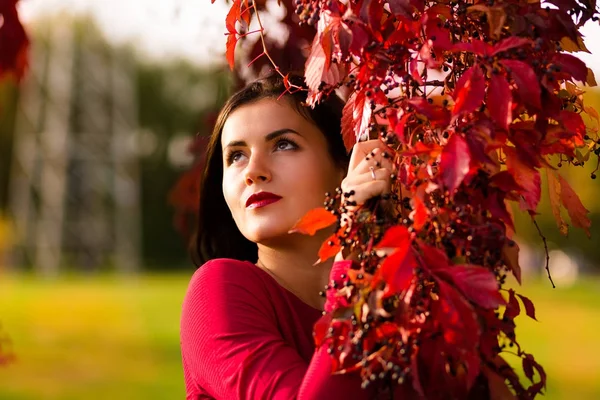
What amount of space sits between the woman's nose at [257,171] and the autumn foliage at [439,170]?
1.52ft

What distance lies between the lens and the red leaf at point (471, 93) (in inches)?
53.9

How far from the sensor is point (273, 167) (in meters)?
2.04

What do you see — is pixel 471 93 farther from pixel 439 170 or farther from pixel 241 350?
pixel 241 350

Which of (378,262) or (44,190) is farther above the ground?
(44,190)

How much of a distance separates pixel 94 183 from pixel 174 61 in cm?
743

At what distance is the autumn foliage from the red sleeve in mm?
66

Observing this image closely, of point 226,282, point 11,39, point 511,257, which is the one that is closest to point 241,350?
point 226,282

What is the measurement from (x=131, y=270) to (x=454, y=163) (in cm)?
3355

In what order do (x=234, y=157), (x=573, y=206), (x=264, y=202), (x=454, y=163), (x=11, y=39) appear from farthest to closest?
1. (x=11, y=39)
2. (x=234, y=157)
3. (x=264, y=202)
4. (x=573, y=206)
5. (x=454, y=163)

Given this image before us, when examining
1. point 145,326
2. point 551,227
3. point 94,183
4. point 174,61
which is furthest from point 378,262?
point 174,61

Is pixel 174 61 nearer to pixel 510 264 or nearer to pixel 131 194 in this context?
pixel 131 194

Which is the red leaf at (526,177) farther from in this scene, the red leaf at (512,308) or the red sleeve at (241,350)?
the red sleeve at (241,350)

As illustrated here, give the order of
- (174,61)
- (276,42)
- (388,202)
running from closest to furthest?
(388,202) < (276,42) < (174,61)

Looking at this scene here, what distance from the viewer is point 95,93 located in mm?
39438
